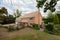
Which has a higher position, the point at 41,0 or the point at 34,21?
the point at 41,0

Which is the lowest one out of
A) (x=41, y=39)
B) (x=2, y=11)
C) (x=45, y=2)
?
(x=41, y=39)

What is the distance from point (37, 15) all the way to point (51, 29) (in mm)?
14336

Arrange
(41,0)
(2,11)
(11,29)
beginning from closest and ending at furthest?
1. (2,11)
2. (41,0)
3. (11,29)

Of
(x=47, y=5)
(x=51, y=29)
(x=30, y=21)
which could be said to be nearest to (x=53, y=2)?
(x=47, y=5)

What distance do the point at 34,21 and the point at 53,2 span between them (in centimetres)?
2664

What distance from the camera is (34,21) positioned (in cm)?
4556

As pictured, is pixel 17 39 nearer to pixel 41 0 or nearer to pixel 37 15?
pixel 41 0

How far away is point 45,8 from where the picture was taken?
65.7 ft

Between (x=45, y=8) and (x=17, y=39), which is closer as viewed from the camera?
(x=17, y=39)

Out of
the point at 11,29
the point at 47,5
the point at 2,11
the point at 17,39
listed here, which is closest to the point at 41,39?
the point at 17,39

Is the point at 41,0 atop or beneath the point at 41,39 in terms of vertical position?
atop

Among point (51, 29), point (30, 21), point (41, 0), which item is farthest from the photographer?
point (30, 21)

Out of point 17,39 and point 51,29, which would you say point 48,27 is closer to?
point 51,29

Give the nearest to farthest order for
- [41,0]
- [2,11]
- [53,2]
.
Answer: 1. [2,11]
2. [53,2]
3. [41,0]
